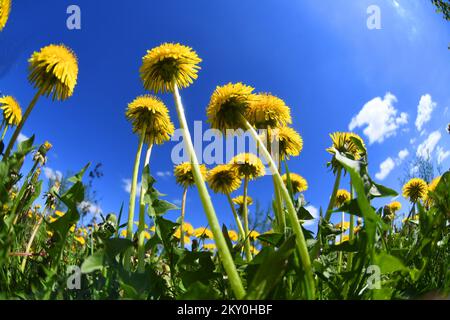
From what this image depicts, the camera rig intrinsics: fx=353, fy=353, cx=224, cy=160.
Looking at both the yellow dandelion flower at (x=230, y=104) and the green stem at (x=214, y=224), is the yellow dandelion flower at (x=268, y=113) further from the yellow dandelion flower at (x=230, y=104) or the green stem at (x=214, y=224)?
the green stem at (x=214, y=224)

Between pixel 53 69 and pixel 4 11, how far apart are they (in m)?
0.36

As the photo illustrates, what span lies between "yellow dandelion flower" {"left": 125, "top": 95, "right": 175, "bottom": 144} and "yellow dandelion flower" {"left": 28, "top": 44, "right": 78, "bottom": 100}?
1.00 ft

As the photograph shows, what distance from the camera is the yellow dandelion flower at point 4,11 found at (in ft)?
4.76

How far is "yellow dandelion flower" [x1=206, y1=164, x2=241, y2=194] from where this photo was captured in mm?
2676

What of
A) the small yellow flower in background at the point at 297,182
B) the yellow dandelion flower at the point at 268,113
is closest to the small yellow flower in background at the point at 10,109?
the yellow dandelion flower at the point at 268,113

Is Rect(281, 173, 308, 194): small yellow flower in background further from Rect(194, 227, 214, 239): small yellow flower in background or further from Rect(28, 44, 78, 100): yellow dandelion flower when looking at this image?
Rect(28, 44, 78, 100): yellow dandelion flower

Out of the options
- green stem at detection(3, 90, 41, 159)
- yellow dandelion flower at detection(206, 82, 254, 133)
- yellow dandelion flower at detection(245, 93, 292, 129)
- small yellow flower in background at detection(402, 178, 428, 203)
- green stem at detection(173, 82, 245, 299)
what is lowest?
green stem at detection(173, 82, 245, 299)

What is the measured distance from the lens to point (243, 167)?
2.55 m

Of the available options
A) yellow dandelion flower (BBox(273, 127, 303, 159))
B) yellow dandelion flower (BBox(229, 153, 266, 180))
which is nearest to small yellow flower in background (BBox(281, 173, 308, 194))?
yellow dandelion flower (BBox(229, 153, 266, 180))

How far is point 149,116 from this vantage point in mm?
1716

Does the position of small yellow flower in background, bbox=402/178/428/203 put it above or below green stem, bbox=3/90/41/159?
above

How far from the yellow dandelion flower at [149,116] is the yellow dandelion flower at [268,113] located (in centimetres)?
43
